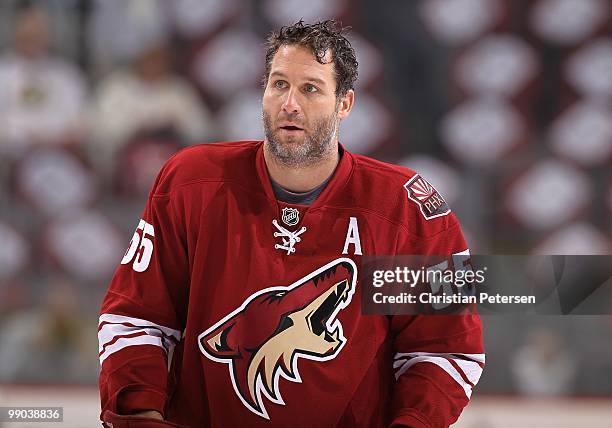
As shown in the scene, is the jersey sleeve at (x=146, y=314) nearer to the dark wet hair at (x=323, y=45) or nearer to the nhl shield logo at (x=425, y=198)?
the dark wet hair at (x=323, y=45)

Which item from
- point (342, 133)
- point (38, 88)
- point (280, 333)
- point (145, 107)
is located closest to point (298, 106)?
point (280, 333)

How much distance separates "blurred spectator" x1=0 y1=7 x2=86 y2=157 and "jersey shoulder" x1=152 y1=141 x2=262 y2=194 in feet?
1.87

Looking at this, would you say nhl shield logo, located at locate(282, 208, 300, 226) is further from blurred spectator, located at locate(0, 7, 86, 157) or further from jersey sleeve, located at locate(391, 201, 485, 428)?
blurred spectator, located at locate(0, 7, 86, 157)

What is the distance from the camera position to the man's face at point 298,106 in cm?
138

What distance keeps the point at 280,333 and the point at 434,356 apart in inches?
11.1

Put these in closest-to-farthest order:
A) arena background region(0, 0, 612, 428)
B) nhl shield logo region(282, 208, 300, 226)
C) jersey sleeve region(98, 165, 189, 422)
A: jersey sleeve region(98, 165, 189, 422) → nhl shield logo region(282, 208, 300, 226) → arena background region(0, 0, 612, 428)

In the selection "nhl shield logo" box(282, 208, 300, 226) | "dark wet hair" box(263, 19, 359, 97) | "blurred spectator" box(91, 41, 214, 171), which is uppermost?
"blurred spectator" box(91, 41, 214, 171)

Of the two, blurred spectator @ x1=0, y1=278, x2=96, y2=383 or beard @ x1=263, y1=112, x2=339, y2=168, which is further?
blurred spectator @ x1=0, y1=278, x2=96, y2=383

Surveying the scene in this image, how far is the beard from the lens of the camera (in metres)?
1.39

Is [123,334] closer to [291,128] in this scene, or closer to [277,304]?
[277,304]

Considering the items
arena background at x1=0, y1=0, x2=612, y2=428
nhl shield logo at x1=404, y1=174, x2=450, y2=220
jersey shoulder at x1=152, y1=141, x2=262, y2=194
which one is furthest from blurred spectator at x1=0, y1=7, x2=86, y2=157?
nhl shield logo at x1=404, y1=174, x2=450, y2=220

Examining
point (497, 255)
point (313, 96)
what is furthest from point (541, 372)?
point (313, 96)

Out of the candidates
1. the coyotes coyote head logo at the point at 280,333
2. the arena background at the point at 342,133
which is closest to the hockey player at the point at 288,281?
the coyotes coyote head logo at the point at 280,333

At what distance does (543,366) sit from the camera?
6.04ft
